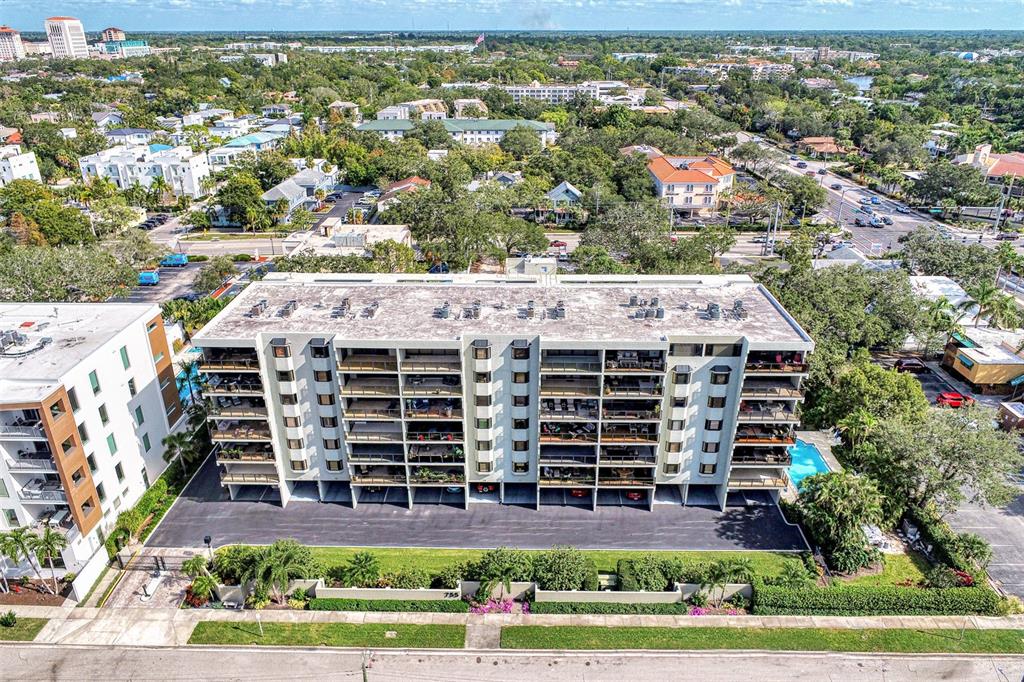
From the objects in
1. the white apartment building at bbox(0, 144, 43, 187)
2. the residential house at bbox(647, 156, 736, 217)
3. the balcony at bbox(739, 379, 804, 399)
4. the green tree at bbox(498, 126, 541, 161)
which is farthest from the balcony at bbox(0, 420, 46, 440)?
the green tree at bbox(498, 126, 541, 161)

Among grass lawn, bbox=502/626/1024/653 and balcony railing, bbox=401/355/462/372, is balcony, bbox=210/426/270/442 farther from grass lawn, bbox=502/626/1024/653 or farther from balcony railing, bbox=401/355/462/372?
grass lawn, bbox=502/626/1024/653

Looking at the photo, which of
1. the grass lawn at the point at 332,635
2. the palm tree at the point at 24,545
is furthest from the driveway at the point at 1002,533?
the palm tree at the point at 24,545

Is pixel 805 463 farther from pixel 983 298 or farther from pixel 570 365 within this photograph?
pixel 983 298

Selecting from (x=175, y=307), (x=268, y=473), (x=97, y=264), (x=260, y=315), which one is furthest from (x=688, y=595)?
(x=97, y=264)

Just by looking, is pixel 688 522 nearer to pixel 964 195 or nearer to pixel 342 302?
pixel 342 302

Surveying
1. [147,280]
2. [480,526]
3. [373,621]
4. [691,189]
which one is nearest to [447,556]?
[480,526]

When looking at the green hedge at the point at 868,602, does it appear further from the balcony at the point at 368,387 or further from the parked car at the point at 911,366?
the parked car at the point at 911,366
